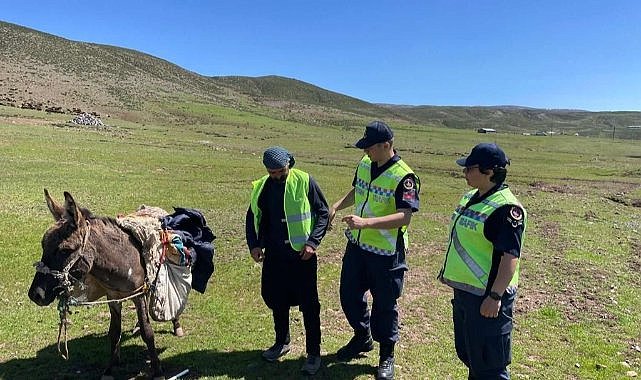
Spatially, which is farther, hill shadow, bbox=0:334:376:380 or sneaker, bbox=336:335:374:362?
sneaker, bbox=336:335:374:362

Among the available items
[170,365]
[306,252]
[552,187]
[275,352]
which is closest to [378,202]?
[306,252]

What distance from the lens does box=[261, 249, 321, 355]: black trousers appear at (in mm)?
6074

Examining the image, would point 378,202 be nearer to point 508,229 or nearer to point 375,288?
point 375,288

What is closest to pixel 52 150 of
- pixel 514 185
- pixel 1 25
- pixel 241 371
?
pixel 241 371

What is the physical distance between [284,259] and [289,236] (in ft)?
1.17

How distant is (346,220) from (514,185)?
25.9 meters

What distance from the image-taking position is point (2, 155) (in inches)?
890

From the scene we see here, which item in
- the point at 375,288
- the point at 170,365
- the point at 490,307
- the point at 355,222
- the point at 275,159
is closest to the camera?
the point at 490,307

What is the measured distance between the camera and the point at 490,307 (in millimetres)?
4293

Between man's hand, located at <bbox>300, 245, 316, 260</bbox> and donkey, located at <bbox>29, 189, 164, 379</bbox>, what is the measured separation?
186 centimetres

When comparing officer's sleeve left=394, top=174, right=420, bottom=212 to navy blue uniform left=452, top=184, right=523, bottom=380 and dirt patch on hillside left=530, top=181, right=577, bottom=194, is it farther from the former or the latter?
dirt patch on hillside left=530, top=181, right=577, bottom=194

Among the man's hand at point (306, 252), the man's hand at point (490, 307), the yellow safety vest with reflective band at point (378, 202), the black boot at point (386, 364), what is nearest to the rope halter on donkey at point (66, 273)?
the man's hand at point (306, 252)

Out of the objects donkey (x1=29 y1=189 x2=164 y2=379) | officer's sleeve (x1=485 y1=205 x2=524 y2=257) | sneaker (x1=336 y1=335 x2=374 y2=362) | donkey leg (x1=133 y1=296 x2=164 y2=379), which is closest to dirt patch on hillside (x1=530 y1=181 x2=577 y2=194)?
sneaker (x1=336 y1=335 x2=374 y2=362)

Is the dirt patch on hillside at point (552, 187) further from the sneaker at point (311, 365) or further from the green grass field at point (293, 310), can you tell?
the sneaker at point (311, 365)
